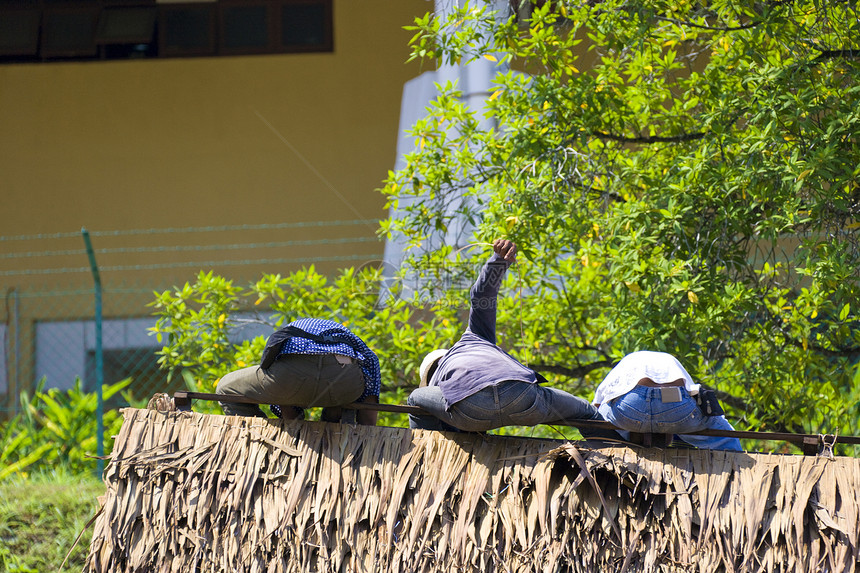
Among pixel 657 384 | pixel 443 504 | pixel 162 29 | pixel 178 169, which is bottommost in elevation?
pixel 443 504

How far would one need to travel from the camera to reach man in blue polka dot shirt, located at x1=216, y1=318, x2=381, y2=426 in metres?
2.48

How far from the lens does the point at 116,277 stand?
7.19 meters

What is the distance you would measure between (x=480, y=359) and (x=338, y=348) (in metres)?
0.42

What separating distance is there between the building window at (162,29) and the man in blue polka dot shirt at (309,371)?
206 inches

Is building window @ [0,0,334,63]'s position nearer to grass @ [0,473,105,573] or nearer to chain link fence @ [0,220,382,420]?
chain link fence @ [0,220,382,420]

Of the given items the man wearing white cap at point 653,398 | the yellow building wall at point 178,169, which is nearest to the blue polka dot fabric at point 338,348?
the man wearing white cap at point 653,398

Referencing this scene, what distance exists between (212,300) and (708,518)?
2644 mm

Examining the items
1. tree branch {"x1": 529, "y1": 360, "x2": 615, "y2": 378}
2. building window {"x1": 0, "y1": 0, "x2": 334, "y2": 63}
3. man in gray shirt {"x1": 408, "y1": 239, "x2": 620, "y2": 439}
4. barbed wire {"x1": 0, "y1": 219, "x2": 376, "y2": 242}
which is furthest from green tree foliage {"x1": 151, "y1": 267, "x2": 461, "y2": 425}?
building window {"x1": 0, "y1": 0, "x2": 334, "y2": 63}

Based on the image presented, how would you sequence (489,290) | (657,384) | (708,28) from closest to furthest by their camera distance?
1. (657,384)
2. (489,290)
3. (708,28)

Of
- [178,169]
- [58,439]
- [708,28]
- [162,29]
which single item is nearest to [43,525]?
[58,439]

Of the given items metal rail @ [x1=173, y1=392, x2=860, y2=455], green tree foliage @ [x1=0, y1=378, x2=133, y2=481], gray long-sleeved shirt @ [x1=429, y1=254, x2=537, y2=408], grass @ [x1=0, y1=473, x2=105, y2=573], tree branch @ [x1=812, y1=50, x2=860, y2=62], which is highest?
tree branch @ [x1=812, y1=50, x2=860, y2=62]

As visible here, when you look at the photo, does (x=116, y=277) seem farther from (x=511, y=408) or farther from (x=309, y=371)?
(x=511, y=408)

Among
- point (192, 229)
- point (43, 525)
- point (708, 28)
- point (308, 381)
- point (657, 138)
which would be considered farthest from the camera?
point (192, 229)

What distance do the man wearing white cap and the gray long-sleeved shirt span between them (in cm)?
23
